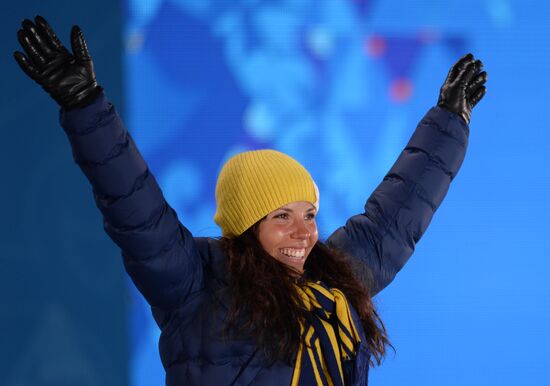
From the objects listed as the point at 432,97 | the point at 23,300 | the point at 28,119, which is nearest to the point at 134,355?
the point at 23,300

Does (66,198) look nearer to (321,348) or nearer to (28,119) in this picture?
(28,119)

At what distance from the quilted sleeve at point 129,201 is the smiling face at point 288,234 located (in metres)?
0.18

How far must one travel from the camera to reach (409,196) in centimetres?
188

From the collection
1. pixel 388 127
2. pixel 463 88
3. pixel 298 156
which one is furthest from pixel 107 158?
pixel 388 127

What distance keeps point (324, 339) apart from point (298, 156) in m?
1.24

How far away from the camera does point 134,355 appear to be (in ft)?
9.09

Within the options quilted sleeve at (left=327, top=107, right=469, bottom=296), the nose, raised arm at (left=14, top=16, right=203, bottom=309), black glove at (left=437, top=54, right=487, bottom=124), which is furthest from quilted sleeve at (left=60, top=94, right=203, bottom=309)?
black glove at (left=437, top=54, right=487, bottom=124)

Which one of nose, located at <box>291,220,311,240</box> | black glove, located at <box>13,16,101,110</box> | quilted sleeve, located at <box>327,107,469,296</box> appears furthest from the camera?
quilted sleeve, located at <box>327,107,469,296</box>

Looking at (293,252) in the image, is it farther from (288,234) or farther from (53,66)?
(53,66)

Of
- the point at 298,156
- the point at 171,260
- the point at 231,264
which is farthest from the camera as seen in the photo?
the point at 298,156

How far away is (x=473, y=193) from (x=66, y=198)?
49.0 inches

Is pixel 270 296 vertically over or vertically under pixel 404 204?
under

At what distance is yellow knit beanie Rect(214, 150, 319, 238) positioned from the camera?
163 centimetres

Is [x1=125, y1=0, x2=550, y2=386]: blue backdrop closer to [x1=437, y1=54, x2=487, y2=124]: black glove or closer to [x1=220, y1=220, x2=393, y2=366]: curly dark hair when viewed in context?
[x1=437, y1=54, x2=487, y2=124]: black glove
